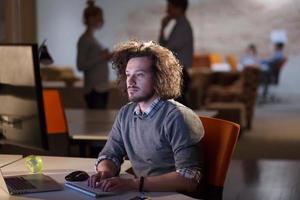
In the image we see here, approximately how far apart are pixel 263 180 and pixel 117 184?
3714 millimetres

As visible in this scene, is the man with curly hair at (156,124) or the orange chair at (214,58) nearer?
the man with curly hair at (156,124)

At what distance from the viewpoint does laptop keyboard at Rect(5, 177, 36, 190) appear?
2201mm

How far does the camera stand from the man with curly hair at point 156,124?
7.49ft

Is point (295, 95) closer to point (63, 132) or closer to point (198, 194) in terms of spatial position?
point (63, 132)

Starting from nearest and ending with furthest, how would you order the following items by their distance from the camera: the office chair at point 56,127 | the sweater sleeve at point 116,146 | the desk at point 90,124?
the sweater sleeve at point 116,146
the desk at point 90,124
the office chair at point 56,127

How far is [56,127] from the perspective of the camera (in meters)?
4.18

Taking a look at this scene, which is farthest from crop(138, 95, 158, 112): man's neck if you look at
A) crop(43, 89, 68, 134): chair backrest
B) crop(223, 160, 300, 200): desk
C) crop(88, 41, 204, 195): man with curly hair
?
crop(223, 160, 300, 200): desk

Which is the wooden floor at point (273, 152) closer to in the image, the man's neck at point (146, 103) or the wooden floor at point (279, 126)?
the wooden floor at point (279, 126)

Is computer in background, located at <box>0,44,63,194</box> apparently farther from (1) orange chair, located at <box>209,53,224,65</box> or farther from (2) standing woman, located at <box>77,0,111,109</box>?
(1) orange chair, located at <box>209,53,224,65</box>

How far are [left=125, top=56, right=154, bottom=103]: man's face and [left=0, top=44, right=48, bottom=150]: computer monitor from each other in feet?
1.19

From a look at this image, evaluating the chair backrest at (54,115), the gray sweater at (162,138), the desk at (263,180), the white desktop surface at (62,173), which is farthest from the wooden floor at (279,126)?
the gray sweater at (162,138)

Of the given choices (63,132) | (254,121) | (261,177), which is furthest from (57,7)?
(63,132)

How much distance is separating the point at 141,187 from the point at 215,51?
31.2 ft

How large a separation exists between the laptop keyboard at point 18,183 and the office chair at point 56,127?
5.56ft
